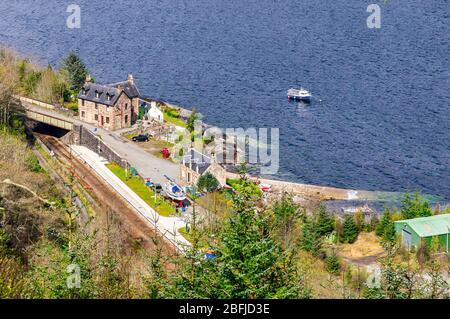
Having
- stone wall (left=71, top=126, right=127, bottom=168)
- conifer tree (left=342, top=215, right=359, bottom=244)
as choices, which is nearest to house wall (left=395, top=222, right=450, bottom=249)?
conifer tree (left=342, top=215, right=359, bottom=244)

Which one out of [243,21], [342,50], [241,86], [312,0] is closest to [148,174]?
[241,86]

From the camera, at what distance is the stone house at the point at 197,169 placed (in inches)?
2352

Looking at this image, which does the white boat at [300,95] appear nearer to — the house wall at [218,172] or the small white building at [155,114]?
the small white building at [155,114]

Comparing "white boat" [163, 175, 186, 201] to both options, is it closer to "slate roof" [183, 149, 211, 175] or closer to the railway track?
"slate roof" [183, 149, 211, 175]

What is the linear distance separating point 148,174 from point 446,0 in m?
81.9

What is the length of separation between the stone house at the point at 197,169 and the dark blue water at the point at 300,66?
1021cm

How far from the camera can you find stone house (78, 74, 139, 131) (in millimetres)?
73062

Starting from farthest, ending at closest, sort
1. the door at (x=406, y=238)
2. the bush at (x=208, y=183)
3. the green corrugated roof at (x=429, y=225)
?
the bush at (x=208, y=183), the door at (x=406, y=238), the green corrugated roof at (x=429, y=225)

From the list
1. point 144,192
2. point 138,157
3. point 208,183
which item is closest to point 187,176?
point 208,183

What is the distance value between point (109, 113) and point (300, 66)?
34.1 m

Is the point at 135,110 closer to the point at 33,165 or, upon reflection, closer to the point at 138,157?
the point at 138,157

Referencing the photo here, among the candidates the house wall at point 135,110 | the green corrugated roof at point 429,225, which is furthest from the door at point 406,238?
the house wall at point 135,110

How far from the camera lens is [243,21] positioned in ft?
395

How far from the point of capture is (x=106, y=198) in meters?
58.5
